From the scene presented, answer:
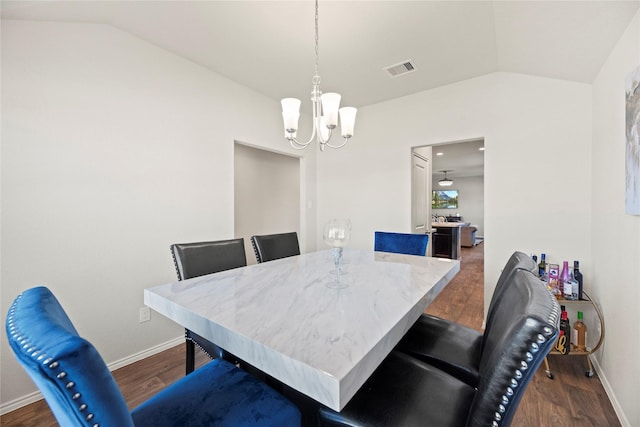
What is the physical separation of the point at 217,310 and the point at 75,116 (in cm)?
190

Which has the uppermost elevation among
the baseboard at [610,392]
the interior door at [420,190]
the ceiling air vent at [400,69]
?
the ceiling air vent at [400,69]

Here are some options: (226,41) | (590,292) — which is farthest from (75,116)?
(590,292)

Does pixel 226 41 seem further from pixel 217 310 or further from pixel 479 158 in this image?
pixel 479 158

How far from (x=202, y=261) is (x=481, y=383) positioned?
58.8 inches

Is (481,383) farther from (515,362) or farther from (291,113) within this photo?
(291,113)

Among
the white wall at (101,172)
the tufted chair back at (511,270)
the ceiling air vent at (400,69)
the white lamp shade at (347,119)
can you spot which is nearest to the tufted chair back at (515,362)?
the tufted chair back at (511,270)

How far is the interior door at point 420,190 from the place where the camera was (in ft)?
11.1

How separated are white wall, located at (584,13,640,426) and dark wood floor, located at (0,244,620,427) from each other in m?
0.12

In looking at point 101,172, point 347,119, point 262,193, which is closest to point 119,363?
point 101,172

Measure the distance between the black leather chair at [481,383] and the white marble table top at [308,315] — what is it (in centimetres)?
24

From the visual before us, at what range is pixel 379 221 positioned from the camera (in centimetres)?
351

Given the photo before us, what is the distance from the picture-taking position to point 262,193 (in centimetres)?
446

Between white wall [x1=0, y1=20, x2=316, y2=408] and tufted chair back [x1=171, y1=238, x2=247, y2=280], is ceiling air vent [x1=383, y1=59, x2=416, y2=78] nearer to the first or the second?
white wall [x1=0, y1=20, x2=316, y2=408]

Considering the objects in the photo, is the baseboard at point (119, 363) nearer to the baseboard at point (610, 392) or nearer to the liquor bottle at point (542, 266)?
the baseboard at point (610, 392)
